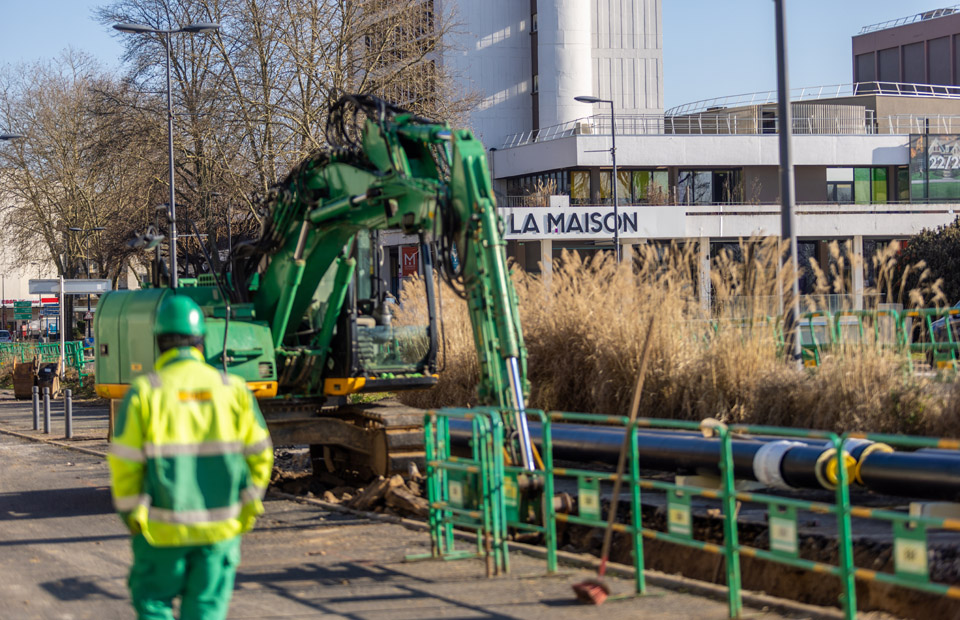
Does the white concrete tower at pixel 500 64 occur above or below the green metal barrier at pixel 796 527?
above

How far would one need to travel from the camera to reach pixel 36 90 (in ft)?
186

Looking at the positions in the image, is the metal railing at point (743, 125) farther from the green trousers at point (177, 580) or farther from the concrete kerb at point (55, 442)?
the green trousers at point (177, 580)

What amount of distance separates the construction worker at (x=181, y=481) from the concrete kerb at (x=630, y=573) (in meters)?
3.59

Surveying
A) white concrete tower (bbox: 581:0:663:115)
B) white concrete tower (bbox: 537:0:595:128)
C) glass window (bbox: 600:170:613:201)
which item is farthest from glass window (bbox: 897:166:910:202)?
white concrete tower (bbox: 537:0:595:128)

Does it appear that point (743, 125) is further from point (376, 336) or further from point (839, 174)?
point (376, 336)

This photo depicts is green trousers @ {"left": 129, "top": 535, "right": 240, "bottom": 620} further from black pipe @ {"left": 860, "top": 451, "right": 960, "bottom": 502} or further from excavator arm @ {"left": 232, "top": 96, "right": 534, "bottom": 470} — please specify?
black pipe @ {"left": 860, "top": 451, "right": 960, "bottom": 502}

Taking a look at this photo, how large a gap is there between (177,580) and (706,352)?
1042 cm

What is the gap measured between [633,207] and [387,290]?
41997 millimetres

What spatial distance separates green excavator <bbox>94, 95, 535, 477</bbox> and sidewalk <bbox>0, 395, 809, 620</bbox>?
127 centimetres

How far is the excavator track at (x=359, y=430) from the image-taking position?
40.2 ft

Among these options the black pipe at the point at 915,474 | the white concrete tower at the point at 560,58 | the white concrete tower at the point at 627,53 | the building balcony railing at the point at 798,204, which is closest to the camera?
the black pipe at the point at 915,474

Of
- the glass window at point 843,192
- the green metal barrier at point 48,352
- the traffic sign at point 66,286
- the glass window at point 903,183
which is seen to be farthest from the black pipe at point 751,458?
the glass window at point 903,183

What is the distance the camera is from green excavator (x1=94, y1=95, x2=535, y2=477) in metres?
11.1

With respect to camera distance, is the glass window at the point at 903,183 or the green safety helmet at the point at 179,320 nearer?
the green safety helmet at the point at 179,320
